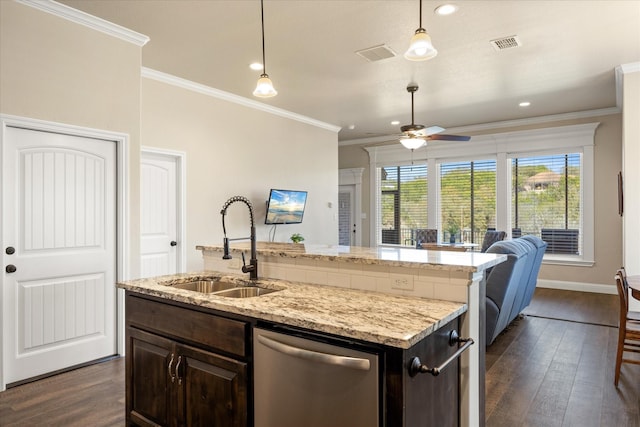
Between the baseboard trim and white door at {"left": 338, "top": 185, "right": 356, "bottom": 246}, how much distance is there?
390cm

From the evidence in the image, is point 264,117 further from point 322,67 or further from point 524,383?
point 524,383

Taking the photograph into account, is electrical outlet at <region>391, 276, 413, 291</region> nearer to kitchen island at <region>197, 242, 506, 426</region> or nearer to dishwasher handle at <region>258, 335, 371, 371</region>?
kitchen island at <region>197, 242, 506, 426</region>

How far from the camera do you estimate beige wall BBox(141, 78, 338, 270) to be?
4832 millimetres

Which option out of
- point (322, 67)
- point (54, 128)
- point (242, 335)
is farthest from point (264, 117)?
point (242, 335)

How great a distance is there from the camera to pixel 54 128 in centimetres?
318

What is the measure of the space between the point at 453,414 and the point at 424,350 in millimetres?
514

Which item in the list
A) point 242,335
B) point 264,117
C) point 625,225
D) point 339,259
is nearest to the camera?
point 242,335

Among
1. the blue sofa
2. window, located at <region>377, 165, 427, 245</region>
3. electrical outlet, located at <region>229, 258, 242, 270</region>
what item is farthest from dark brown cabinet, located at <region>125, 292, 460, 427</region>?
window, located at <region>377, 165, 427, 245</region>

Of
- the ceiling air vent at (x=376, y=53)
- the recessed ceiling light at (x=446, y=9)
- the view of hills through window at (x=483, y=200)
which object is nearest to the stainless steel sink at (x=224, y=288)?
the recessed ceiling light at (x=446, y=9)

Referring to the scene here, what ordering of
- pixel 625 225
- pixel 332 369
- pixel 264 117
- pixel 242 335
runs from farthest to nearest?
pixel 264 117 < pixel 625 225 < pixel 242 335 < pixel 332 369

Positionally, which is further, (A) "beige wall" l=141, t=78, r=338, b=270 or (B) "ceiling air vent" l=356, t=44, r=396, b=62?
(A) "beige wall" l=141, t=78, r=338, b=270

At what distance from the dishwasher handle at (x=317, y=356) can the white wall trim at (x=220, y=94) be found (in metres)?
3.97

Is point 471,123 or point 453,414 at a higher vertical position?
point 471,123

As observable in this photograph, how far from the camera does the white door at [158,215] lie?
14.9 feet
